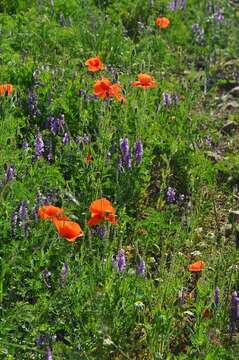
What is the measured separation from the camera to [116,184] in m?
4.39

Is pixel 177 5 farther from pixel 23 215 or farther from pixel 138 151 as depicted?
pixel 23 215

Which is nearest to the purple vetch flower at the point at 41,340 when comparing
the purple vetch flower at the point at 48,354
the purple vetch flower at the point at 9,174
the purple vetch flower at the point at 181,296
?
the purple vetch flower at the point at 48,354

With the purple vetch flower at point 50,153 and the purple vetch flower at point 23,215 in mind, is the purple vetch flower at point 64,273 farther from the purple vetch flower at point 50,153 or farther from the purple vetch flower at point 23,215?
the purple vetch flower at point 50,153

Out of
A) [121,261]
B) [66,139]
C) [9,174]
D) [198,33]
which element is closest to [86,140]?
[66,139]

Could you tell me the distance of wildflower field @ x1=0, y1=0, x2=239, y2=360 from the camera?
11.2ft

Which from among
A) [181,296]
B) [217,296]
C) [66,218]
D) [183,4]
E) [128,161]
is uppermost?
[66,218]

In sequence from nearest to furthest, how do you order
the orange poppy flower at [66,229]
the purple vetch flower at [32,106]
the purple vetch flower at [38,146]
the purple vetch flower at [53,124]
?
the orange poppy flower at [66,229]
the purple vetch flower at [38,146]
the purple vetch flower at [53,124]
the purple vetch flower at [32,106]

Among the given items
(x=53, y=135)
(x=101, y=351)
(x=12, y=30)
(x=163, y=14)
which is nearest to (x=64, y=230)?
(x=101, y=351)

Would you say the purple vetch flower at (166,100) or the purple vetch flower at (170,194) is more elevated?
the purple vetch flower at (166,100)

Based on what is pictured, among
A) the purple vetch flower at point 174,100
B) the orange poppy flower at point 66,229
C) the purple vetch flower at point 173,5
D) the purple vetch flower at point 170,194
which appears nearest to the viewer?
the orange poppy flower at point 66,229

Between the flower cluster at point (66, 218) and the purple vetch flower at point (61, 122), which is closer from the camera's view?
the flower cluster at point (66, 218)

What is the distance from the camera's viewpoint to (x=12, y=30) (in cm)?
603

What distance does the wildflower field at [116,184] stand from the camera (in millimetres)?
3412

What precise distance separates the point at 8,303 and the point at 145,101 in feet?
6.36
